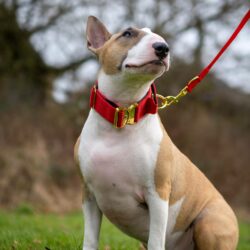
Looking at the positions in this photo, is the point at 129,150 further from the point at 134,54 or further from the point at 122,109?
the point at 134,54

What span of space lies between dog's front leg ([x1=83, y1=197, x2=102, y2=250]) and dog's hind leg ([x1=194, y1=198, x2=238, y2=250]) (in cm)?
91

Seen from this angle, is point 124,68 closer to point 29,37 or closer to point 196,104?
point 29,37

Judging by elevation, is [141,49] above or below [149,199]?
above

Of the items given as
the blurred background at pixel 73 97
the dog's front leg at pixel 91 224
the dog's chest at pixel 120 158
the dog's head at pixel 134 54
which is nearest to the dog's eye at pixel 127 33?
the dog's head at pixel 134 54

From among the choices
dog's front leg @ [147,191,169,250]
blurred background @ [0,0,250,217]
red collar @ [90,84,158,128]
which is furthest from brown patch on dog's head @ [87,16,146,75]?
blurred background @ [0,0,250,217]

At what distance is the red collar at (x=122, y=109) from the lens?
4137 mm

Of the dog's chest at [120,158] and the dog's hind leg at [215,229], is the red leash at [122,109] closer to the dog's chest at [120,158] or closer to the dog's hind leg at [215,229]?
the dog's chest at [120,158]

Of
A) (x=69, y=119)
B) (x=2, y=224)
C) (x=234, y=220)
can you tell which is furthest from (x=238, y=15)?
(x=234, y=220)

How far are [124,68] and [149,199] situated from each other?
105 cm

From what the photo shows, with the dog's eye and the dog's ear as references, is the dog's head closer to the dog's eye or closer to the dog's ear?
the dog's eye

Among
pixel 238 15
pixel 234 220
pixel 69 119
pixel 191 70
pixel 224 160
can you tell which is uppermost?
pixel 234 220

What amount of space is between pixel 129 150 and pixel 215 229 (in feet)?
3.76

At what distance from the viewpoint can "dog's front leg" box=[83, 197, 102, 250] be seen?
439 cm

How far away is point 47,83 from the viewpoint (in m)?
15.3
